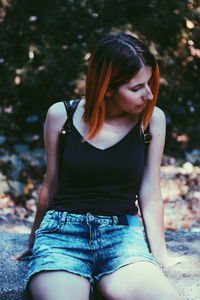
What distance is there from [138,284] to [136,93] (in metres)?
0.91

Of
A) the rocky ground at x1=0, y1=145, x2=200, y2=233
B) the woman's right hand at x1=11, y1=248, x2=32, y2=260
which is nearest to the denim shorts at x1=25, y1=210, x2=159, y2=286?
the woman's right hand at x1=11, y1=248, x2=32, y2=260

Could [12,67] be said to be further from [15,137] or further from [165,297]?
[165,297]

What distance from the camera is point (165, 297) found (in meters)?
1.80

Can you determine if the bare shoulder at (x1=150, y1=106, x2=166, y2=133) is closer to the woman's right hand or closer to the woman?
the woman

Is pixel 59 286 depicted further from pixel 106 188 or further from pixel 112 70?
pixel 112 70

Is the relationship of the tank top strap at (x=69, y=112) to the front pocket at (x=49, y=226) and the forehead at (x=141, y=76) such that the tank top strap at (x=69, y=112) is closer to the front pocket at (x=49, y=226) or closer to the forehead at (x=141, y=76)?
the forehead at (x=141, y=76)

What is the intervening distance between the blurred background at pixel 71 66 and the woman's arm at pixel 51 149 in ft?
7.54

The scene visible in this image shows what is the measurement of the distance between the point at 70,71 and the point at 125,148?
9.98 feet

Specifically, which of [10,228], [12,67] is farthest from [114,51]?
[12,67]

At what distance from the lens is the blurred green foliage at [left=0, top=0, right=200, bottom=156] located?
199 inches

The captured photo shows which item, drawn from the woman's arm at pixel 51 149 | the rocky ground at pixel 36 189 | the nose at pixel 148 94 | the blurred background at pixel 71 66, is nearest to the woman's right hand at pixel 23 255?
the woman's arm at pixel 51 149

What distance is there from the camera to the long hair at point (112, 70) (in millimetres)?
2174

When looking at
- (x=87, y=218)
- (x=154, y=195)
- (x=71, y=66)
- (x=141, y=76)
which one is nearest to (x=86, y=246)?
(x=87, y=218)

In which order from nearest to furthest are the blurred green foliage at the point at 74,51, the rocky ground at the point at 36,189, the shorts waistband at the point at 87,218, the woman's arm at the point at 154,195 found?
the shorts waistband at the point at 87,218
the woman's arm at the point at 154,195
the rocky ground at the point at 36,189
the blurred green foliage at the point at 74,51
